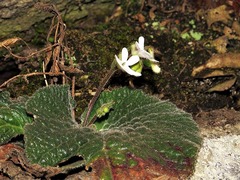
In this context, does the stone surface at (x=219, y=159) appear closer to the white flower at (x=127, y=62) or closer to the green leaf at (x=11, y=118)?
the white flower at (x=127, y=62)

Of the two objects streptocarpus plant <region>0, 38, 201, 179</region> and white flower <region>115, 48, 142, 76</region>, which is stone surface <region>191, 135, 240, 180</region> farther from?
white flower <region>115, 48, 142, 76</region>

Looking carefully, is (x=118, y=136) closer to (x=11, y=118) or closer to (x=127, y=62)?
(x=127, y=62)

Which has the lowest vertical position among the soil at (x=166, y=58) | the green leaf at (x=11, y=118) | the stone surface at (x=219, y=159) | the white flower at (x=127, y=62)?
the stone surface at (x=219, y=159)

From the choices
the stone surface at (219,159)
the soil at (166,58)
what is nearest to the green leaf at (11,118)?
the soil at (166,58)

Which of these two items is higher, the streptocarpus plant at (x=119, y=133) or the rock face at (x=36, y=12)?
the rock face at (x=36, y=12)

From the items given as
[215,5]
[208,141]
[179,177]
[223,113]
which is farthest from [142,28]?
[179,177]

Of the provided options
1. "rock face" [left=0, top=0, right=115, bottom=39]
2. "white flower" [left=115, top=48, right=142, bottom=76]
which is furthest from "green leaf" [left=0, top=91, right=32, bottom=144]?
"rock face" [left=0, top=0, right=115, bottom=39]

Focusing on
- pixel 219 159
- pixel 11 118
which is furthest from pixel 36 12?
pixel 219 159

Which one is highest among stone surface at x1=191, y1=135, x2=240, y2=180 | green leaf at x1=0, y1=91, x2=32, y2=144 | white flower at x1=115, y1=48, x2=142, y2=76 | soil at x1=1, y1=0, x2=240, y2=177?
white flower at x1=115, y1=48, x2=142, y2=76
